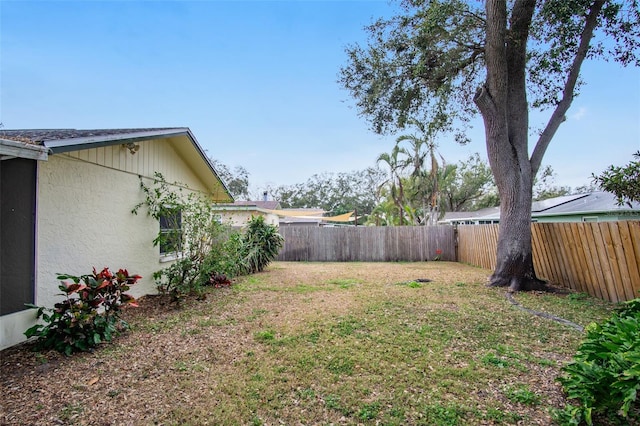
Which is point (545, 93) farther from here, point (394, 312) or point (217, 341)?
point (217, 341)

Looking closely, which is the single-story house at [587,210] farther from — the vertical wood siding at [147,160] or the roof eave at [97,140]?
the vertical wood siding at [147,160]

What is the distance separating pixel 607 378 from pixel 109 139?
20.9ft

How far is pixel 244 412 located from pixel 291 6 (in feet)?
34.7

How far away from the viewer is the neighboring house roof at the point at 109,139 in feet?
12.6

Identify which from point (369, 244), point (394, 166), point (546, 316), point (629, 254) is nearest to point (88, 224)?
point (546, 316)

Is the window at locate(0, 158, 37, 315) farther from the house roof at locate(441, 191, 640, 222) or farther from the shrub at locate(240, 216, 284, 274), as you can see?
the house roof at locate(441, 191, 640, 222)

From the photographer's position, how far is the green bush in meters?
2.18

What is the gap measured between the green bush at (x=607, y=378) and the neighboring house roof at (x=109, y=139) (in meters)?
5.75

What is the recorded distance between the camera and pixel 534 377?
10.1ft

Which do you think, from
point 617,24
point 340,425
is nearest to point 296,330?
point 340,425

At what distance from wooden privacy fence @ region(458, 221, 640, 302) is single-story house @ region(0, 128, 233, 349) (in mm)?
8125

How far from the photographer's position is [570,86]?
6.87m

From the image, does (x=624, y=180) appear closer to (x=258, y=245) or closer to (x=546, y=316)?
(x=546, y=316)

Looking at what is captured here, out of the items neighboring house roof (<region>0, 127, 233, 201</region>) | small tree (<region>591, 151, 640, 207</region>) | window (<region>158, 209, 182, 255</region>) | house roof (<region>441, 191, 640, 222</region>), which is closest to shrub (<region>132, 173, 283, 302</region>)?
window (<region>158, 209, 182, 255</region>)
